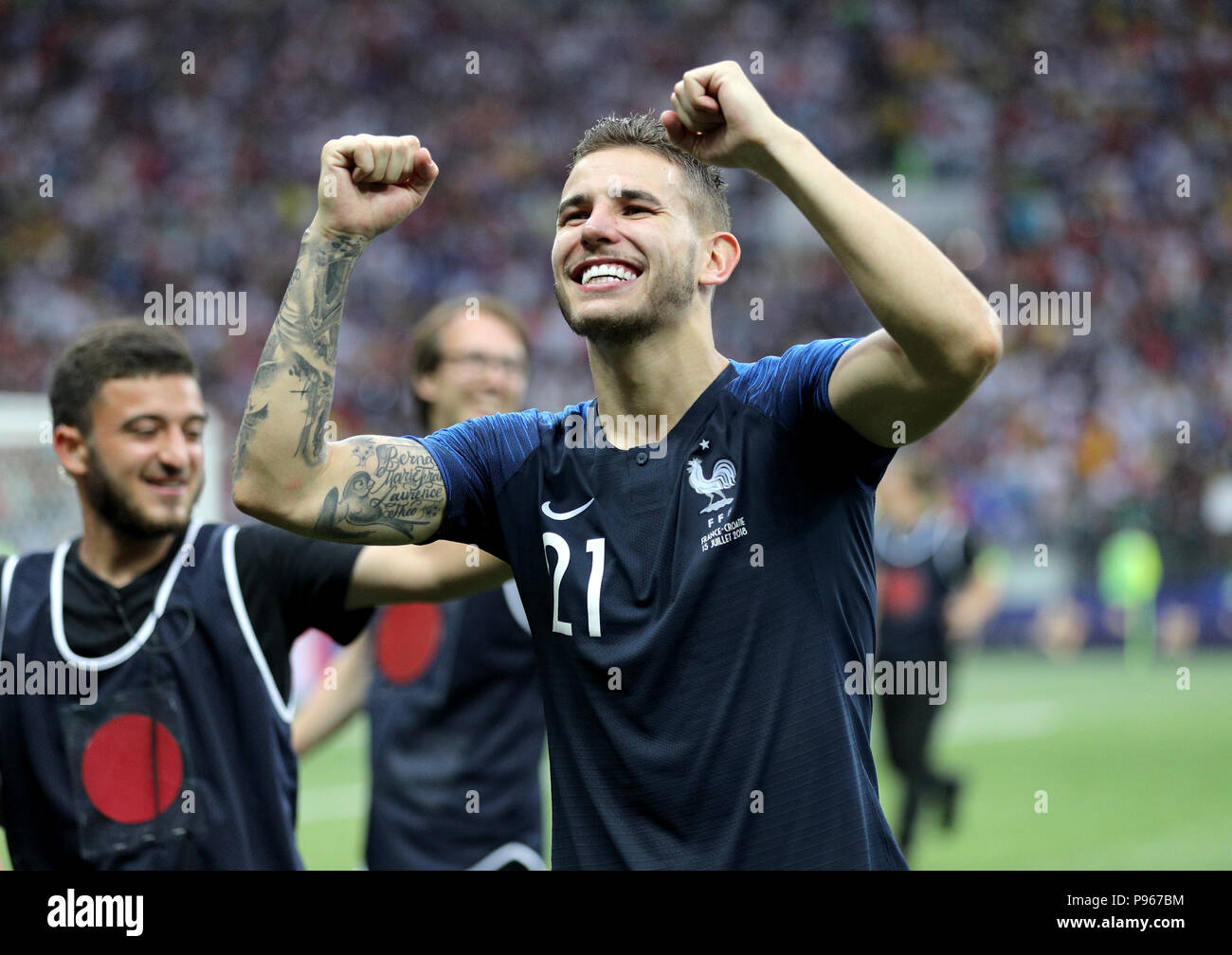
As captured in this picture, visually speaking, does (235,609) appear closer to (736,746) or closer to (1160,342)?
(736,746)

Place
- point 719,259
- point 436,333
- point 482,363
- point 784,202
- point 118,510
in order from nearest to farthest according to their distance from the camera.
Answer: point 719,259, point 118,510, point 482,363, point 436,333, point 784,202

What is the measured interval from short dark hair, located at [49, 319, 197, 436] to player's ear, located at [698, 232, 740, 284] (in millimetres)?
1602

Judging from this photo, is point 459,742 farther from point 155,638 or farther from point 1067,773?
point 1067,773

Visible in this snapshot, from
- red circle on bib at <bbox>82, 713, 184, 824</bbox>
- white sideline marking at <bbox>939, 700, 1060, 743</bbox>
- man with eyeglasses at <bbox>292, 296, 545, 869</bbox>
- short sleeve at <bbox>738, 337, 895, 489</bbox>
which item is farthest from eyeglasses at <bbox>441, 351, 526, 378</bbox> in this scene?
white sideline marking at <bbox>939, 700, 1060, 743</bbox>

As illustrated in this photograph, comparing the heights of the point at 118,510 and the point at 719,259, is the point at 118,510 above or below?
below

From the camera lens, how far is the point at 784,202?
2559 centimetres

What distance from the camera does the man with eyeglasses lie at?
4629 mm

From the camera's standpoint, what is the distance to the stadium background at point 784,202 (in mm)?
19359

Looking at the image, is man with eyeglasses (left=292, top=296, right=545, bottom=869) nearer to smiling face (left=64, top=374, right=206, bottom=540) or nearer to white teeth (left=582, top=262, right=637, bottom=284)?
smiling face (left=64, top=374, right=206, bottom=540)

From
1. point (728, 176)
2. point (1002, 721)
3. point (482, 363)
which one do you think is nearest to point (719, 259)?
point (482, 363)

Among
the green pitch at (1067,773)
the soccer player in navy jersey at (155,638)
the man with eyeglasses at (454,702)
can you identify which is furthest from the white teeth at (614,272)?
the green pitch at (1067,773)

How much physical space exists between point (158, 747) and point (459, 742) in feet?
4.53

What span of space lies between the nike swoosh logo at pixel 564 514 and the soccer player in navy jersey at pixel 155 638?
0.56m
